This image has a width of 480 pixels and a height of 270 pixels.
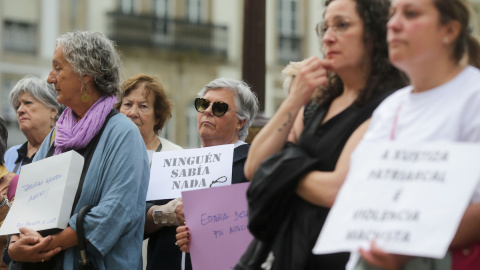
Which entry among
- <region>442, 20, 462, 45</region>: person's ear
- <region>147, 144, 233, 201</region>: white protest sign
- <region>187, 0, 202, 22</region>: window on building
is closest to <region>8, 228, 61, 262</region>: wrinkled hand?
<region>147, 144, 233, 201</region>: white protest sign

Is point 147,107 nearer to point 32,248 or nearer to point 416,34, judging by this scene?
point 32,248

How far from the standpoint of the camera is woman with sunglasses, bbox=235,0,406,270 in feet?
12.8

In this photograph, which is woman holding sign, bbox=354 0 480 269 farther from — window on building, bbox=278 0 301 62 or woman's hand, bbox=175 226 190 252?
window on building, bbox=278 0 301 62

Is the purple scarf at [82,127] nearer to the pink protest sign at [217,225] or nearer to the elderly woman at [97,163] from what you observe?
the elderly woman at [97,163]

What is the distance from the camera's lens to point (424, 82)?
3.61 metres

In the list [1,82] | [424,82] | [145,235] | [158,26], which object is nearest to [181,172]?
[145,235]

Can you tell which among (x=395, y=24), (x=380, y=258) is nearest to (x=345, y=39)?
(x=395, y=24)

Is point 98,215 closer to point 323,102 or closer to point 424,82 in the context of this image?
point 323,102

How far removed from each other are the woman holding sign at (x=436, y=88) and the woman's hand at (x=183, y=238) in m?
2.01

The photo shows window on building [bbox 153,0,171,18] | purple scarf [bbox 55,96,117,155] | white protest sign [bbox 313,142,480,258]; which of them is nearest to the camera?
white protest sign [bbox 313,142,480,258]

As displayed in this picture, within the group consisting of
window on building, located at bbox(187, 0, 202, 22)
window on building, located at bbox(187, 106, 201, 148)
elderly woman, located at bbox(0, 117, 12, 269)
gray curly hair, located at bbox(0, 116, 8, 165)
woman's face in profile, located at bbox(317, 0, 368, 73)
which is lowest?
window on building, located at bbox(187, 106, 201, 148)

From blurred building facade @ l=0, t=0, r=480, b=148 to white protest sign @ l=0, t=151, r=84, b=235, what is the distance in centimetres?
2642

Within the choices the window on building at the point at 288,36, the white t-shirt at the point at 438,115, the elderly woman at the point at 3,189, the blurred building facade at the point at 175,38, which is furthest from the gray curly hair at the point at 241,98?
the window on building at the point at 288,36

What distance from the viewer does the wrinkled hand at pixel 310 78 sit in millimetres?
4055
